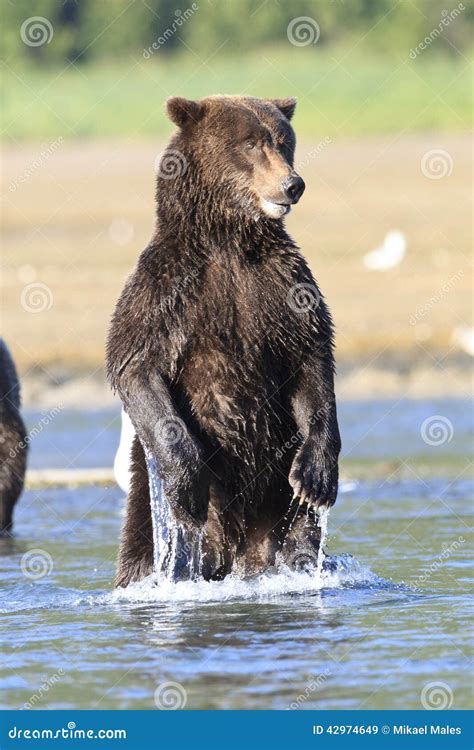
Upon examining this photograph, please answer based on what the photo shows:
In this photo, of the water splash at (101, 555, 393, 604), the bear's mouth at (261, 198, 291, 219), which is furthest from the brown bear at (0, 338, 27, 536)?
the bear's mouth at (261, 198, 291, 219)

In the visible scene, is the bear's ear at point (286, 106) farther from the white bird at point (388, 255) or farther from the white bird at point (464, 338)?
the white bird at point (388, 255)

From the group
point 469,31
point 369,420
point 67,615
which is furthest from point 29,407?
point 469,31

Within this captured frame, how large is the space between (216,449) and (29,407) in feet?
28.3

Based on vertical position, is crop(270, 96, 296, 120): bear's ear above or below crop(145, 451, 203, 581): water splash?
above

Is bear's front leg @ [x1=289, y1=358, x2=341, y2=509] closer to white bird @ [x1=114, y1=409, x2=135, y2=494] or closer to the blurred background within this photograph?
white bird @ [x1=114, y1=409, x2=135, y2=494]

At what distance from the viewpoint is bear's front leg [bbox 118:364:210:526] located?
6.84 m

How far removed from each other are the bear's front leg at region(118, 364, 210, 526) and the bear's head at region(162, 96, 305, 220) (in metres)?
0.83

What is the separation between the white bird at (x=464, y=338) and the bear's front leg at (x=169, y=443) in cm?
982

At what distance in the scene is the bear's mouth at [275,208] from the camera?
6.96m

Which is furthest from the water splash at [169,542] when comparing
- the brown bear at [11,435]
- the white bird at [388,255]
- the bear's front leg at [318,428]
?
the white bird at [388,255]

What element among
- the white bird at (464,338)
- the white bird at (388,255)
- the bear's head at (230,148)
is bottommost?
the bear's head at (230,148)

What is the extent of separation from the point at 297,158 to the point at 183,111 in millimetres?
19568

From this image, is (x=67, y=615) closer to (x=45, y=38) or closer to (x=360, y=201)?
(x=360, y=201)

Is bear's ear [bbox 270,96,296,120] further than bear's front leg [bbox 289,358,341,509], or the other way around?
bear's ear [bbox 270,96,296,120]
